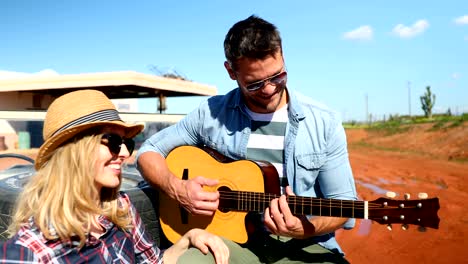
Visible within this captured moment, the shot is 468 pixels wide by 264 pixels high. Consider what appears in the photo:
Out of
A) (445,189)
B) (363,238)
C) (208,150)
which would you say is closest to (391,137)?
(445,189)

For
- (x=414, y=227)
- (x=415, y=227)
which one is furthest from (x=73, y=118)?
(x=414, y=227)

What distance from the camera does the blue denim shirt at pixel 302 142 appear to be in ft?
8.38

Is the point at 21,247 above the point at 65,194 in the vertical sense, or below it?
below

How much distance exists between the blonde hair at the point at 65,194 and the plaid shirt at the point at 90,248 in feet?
0.14

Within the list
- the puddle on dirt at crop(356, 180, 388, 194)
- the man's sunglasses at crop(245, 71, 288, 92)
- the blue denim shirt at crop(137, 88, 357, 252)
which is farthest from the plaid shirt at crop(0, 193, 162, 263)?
the puddle on dirt at crop(356, 180, 388, 194)

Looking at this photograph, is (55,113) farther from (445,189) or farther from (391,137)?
(391,137)

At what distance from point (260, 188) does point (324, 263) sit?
58cm

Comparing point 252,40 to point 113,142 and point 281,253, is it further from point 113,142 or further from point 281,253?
point 281,253

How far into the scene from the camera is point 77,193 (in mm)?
1747

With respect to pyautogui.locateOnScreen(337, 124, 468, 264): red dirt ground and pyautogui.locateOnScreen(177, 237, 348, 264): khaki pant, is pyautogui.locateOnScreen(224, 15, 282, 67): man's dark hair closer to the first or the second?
pyautogui.locateOnScreen(177, 237, 348, 264): khaki pant

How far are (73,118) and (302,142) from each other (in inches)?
56.8

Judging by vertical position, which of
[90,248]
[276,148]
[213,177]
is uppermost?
[276,148]

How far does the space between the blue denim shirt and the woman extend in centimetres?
99

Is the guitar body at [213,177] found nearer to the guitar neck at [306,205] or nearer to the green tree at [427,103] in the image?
the guitar neck at [306,205]
